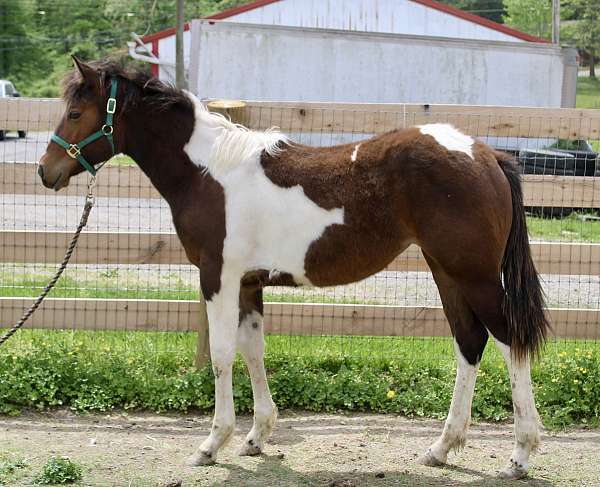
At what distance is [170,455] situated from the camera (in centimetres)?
490

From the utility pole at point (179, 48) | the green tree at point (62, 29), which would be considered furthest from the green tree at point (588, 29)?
the utility pole at point (179, 48)

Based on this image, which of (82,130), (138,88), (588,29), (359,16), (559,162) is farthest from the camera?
(588,29)

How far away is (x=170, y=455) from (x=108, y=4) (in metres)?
49.0

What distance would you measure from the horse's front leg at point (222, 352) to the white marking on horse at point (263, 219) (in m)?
0.17

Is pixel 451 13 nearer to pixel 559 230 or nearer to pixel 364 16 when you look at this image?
pixel 364 16

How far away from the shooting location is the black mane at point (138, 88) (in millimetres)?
4824

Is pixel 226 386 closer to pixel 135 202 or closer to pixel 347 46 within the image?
pixel 135 202

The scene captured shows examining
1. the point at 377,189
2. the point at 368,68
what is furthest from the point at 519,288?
the point at 368,68

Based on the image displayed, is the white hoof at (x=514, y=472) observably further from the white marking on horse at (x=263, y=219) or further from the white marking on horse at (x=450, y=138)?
the white marking on horse at (x=450, y=138)

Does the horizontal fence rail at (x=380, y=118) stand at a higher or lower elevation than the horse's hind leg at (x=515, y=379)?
higher

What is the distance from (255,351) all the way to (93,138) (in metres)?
1.63

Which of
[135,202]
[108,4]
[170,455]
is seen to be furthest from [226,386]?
[108,4]

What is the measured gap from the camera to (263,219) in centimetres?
460

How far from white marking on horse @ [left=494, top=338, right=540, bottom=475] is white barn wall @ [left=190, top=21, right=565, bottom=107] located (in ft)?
40.3
